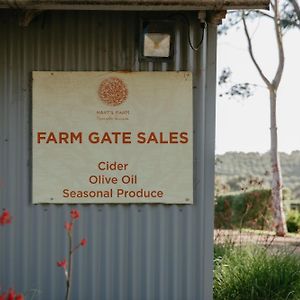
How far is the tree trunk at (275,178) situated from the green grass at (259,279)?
12.1 metres

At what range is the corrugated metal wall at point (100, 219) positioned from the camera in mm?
6488

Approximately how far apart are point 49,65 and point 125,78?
28.7 inches

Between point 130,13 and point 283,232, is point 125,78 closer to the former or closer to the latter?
point 130,13

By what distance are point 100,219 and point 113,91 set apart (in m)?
1.21

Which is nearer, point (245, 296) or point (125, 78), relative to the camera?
point (125, 78)

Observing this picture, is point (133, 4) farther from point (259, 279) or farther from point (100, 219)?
point (259, 279)

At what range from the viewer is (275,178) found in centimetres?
2191

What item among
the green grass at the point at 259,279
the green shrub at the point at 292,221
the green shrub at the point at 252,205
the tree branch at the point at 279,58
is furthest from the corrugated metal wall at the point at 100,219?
the green shrub at the point at 292,221

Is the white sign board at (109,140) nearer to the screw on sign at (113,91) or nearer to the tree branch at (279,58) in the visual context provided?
the screw on sign at (113,91)

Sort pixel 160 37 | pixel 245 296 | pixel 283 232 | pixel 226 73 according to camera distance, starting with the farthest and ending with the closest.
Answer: pixel 226 73 < pixel 283 232 < pixel 245 296 < pixel 160 37

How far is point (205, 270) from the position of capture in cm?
650

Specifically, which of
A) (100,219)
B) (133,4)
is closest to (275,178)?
(100,219)

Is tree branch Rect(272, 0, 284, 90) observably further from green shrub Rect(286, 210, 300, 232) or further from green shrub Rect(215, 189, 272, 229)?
green shrub Rect(286, 210, 300, 232)

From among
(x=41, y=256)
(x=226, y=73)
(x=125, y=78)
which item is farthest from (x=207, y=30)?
(x=226, y=73)
